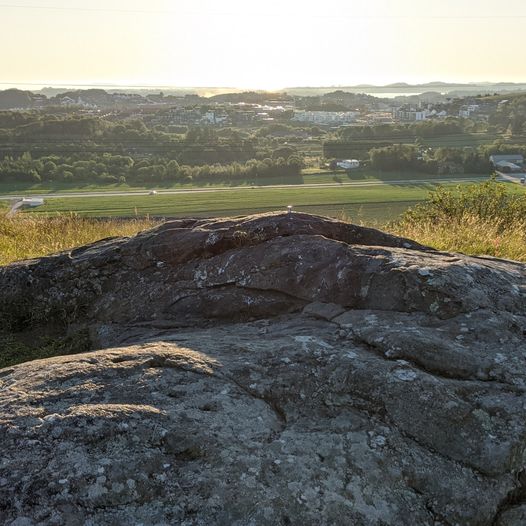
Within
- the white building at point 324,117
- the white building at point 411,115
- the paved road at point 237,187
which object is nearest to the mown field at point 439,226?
the paved road at point 237,187

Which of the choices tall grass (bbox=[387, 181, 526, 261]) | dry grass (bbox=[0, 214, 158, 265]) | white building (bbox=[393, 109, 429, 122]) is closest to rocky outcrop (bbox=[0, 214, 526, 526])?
tall grass (bbox=[387, 181, 526, 261])

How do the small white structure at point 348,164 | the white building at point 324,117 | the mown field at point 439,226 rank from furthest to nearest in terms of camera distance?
the white building at point 324,117, the small white structure at point 348,164, the mown field at point 439,226

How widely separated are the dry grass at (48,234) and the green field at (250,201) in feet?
76.5

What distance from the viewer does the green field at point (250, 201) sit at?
41.3m

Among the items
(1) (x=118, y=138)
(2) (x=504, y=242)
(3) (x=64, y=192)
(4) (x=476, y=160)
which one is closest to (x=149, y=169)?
(3) (x=64, y=192)

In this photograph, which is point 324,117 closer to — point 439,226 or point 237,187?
point 237,187

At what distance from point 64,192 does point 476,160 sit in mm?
49231

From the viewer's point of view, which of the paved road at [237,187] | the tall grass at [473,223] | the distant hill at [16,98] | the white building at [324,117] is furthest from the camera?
the white building at [324,117]

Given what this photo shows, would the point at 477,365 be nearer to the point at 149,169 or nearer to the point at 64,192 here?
the point at 64,192

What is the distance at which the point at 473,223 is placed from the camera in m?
12.1

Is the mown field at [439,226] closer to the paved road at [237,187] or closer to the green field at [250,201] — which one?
the green field at [250,201]

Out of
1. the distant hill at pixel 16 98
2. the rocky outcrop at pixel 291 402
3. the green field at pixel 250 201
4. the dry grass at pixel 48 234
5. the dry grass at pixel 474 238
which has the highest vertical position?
the distant hill at pixel 16 98

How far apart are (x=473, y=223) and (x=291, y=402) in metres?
9.66

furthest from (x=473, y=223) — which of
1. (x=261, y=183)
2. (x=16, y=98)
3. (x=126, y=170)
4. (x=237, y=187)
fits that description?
(x=16, y=98)
